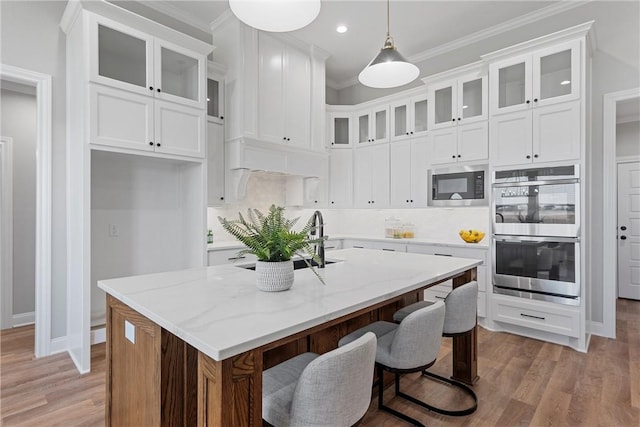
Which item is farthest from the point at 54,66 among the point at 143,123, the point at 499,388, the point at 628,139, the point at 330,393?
the point at 628,139

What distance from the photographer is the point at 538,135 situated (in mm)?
3207

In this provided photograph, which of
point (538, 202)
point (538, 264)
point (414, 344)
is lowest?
point (414, 344)

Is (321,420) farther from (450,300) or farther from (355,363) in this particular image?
(450,300)

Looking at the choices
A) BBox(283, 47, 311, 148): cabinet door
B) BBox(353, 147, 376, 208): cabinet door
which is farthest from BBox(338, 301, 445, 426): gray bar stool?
BBox(353, 147, 376, 208): cabinet door

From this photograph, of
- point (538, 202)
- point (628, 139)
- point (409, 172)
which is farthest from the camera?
point (628, 139)

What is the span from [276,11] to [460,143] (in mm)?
2798

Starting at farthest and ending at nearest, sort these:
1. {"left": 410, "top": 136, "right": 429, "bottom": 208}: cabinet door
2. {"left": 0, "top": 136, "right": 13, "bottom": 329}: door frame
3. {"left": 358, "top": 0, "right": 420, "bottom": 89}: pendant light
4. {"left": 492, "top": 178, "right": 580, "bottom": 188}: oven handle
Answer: {"left": 410, "top": 136, "right": 429, "bottom": 208}: cabinet door < {"left": 0, "top": 136, "right": 13, "bottom": 329}: door frame < {"left": 492, "top": 178, "right": 580, "bottom": 188}: oven handle < {"left": 358, "top": 0, "right": 420, "bottom": 89}: pendant light

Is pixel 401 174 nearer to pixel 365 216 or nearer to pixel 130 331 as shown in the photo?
pixel 365 216

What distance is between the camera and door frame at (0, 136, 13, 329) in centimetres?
344

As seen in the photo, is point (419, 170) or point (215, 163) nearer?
point (215, 163)

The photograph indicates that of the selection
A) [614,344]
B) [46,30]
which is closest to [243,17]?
[46,30]

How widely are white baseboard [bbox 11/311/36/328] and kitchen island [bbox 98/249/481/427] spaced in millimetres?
2826

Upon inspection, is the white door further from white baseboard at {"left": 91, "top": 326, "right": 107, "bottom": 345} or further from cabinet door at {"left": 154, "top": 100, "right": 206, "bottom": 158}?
white baseboard at {"left": 91, "top": 326, "right": 107, "bottom": 345}

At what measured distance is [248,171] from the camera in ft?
12.3
